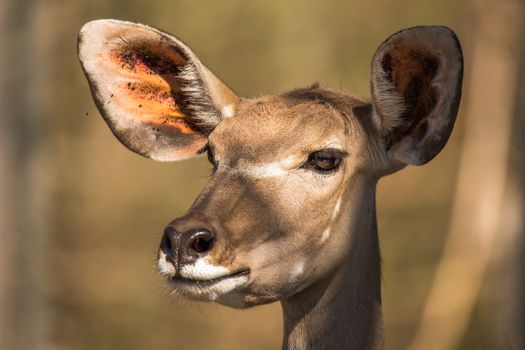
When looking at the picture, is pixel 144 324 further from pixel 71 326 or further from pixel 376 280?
pixel 376 280

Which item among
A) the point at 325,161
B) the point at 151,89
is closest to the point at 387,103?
the point at 325,161

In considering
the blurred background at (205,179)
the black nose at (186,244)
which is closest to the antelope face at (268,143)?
the black nose at (186,244)

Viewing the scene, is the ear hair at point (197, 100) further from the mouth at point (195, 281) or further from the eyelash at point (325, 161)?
the mouth at point (195, 281)

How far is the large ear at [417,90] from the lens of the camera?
539 centimetres

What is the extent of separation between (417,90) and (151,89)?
1.43 m

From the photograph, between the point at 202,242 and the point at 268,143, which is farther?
the point at 268,143

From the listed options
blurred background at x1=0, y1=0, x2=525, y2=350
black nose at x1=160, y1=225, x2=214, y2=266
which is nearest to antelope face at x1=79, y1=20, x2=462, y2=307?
black nose at x1=160, y1=225, x2=214, y2=266

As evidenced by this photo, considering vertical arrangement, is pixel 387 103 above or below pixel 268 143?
above

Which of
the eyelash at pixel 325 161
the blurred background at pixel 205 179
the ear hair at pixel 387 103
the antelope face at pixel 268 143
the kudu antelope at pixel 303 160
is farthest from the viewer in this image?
the blurred background at pixel 205 179

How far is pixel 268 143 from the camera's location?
5.52 metres

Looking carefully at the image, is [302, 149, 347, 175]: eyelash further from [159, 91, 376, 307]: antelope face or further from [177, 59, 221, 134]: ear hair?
[177, 59, 221, 134]: ear hair

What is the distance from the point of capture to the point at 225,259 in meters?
4.93

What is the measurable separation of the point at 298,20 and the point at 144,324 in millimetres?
3877

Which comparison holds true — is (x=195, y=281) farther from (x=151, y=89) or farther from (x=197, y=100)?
(x=151, y=89)
